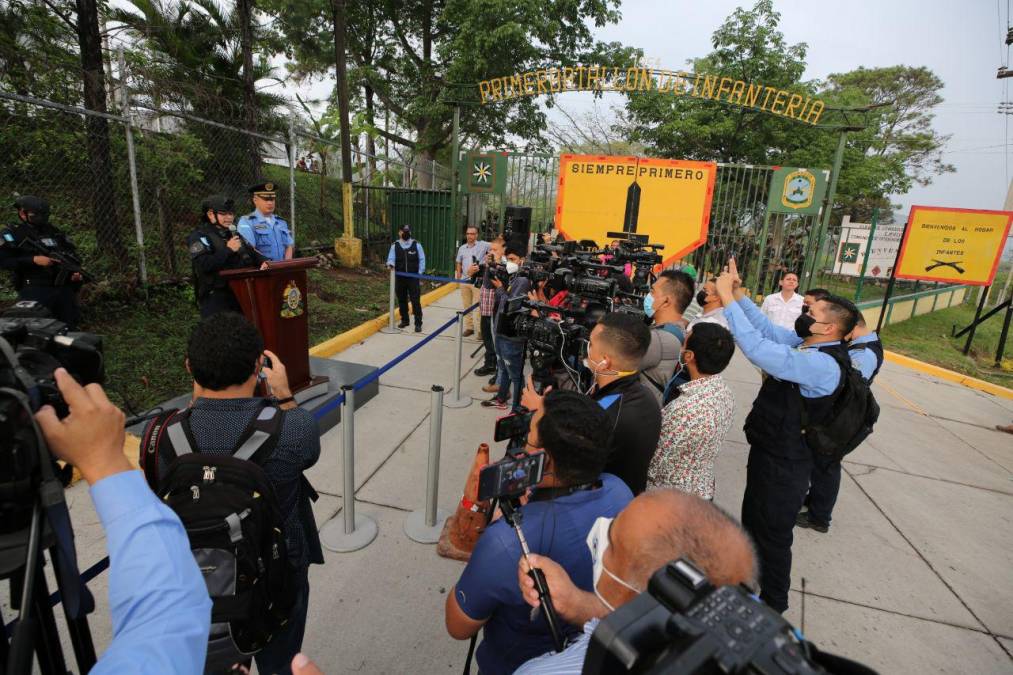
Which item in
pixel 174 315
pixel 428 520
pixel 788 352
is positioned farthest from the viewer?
pixel 174 315

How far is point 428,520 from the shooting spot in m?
3.22

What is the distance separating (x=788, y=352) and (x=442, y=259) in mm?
10119

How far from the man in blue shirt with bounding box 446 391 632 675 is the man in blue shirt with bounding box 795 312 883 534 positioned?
2715 mm

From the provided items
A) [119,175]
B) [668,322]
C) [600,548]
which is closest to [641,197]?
[668,322]

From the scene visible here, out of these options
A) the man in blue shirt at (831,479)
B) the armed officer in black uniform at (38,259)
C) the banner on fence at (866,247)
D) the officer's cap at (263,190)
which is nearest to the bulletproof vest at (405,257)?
the officer's cap at (263,190)

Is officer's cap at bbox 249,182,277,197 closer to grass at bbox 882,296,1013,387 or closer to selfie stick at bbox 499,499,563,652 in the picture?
selfie stick at bbox 499,499,563,652

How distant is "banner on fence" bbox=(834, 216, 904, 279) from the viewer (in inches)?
419

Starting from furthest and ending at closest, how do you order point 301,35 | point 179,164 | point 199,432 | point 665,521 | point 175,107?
point 301,35 < point 175,107 < point 179,164 < point 199,432 < point 665,521

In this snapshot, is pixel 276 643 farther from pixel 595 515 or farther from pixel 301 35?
pixel 301 35

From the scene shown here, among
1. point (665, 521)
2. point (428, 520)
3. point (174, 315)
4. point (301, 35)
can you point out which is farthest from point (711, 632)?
point (301, 35)

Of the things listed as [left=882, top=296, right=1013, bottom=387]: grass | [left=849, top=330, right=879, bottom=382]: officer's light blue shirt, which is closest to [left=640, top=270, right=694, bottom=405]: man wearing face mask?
[left=849, top=330, right=879, bottom=382]: officer's light blue shirt

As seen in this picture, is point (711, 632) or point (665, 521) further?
point (665, 521)

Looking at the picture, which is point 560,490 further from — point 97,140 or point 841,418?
point 97,140

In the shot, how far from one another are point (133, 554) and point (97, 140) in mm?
7103
